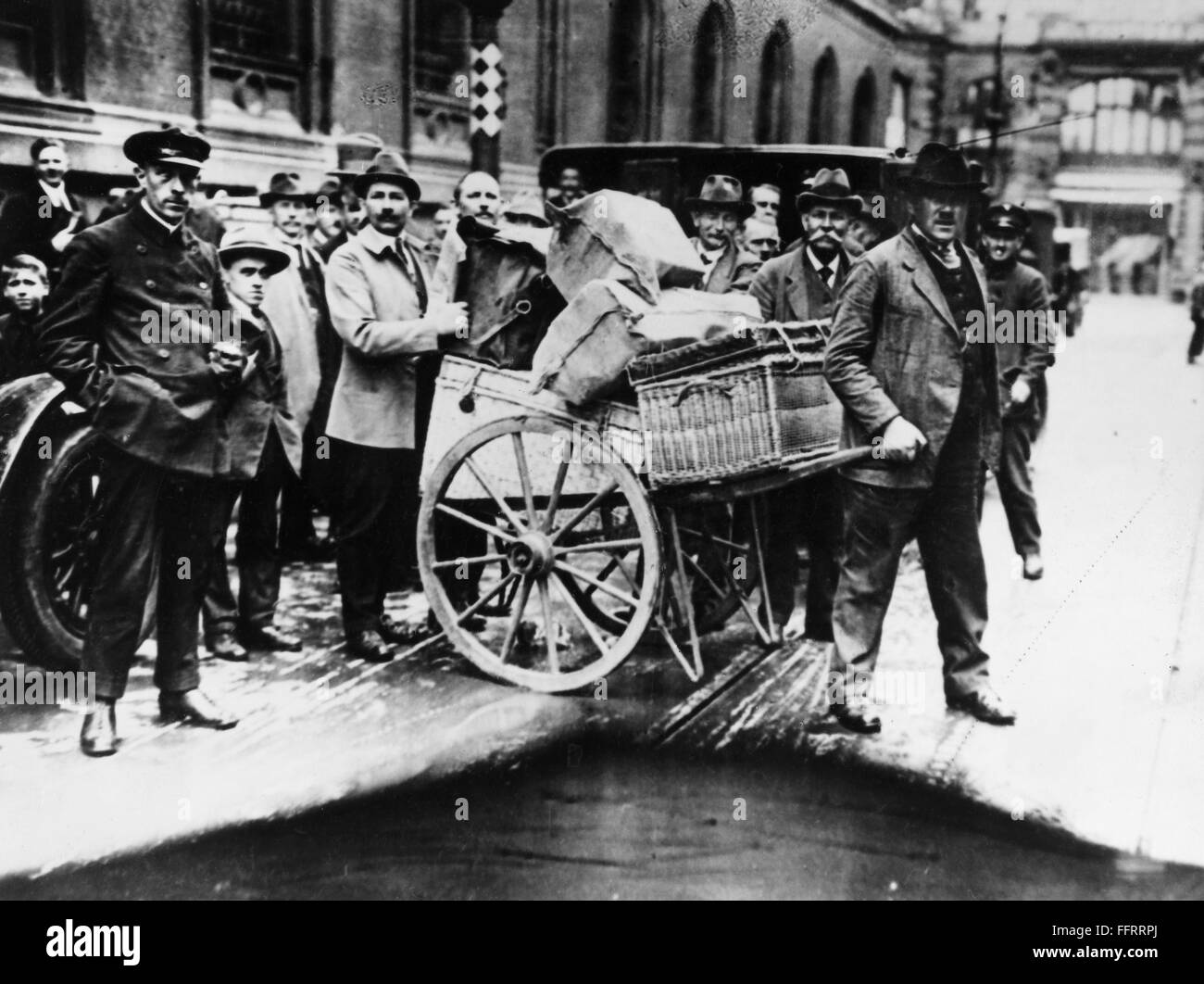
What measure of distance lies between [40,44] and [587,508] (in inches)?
97.4

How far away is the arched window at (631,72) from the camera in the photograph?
4.95 metres

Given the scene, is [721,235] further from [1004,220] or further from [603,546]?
[603,546]

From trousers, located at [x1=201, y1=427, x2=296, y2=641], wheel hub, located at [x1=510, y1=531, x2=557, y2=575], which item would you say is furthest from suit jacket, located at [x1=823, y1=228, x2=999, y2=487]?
trousers, located at [x1=201, y1=427, x2=296, y2=641]

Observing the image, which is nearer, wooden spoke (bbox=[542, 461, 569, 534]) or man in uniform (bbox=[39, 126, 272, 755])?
man in uniform (bbox=[39, 126, 272, 755])

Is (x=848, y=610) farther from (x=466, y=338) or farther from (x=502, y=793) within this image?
(x=466, y=338)

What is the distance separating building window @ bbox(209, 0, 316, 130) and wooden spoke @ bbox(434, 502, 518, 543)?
1.79 m

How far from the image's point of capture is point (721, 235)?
5902mm

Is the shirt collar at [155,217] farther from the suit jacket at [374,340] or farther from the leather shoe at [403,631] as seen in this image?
the leather shoe at [403,631]

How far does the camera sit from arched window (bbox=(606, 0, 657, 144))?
4953mm

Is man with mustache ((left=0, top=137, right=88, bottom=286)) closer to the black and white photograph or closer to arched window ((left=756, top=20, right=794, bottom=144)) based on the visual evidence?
the black and white photograph

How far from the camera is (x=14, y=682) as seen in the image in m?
4.18

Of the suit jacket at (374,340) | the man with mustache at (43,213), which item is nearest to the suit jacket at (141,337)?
the man with mustache at (43,213)

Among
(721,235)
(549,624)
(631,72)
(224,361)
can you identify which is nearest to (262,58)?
(224,361)
